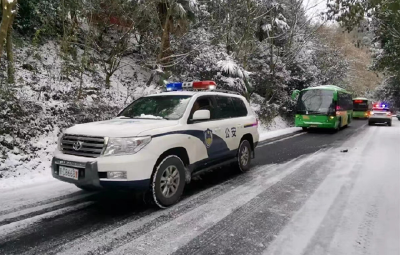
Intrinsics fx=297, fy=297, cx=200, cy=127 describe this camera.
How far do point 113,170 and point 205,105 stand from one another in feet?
7.54

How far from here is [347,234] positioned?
3664mm

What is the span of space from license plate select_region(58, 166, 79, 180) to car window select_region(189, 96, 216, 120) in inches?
80.0

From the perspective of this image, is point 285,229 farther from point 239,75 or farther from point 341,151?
point 239,75

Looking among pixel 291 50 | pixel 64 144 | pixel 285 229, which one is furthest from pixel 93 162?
pixel 291 50

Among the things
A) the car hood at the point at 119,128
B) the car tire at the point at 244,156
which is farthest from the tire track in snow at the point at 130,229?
the car tire at the point at 244,156

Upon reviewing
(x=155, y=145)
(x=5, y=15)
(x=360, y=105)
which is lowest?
(x=155, y=145)

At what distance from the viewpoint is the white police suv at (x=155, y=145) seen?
4.02m

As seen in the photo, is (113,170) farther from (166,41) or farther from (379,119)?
(379,119)

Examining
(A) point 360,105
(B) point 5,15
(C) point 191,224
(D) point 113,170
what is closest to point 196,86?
Answer: (D) point 113,170

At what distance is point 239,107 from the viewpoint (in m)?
6.81

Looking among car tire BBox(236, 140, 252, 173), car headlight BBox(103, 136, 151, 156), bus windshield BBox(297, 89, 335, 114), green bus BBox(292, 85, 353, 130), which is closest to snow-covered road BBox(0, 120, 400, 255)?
car tire BBox(236, 140, 252, 173)

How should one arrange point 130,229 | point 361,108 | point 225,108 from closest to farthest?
point 130,229 → point 225,108 → point 361,108

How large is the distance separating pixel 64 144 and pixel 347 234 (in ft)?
13.5

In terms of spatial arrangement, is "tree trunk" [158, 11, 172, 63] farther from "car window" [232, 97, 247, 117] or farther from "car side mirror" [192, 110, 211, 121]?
"car side mirror" [192, 110, 211, 121]
